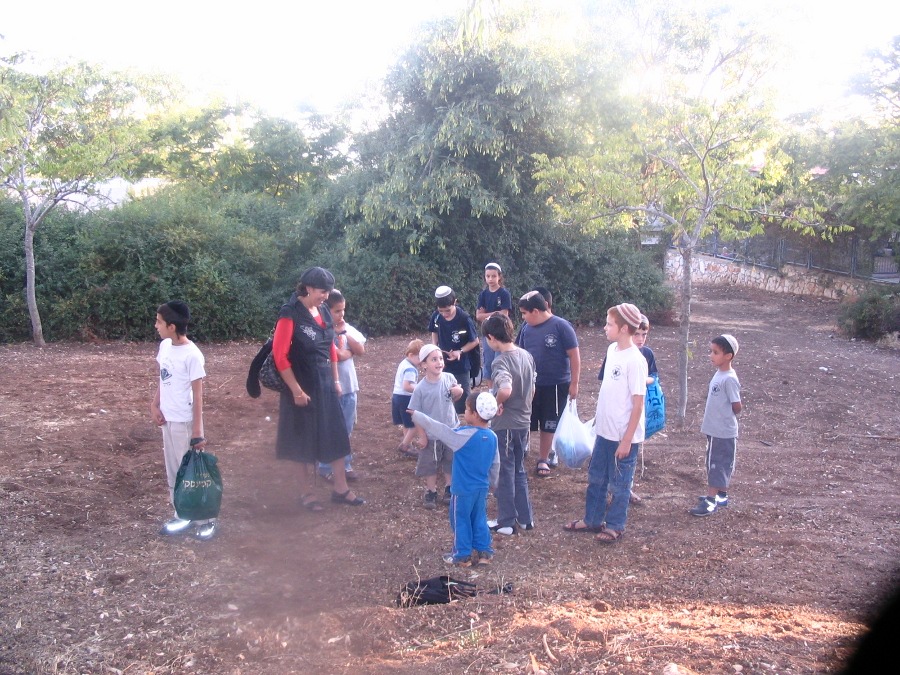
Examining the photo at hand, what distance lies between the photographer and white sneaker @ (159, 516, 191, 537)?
17.1 ft

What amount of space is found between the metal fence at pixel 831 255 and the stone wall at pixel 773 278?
22 cm

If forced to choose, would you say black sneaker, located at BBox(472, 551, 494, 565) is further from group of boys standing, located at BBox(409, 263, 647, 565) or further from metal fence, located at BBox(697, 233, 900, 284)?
metal fence, located at BBox(697, 233, 900, 284)

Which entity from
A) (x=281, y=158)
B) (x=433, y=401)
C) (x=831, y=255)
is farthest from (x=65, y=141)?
(x=831, y=255)

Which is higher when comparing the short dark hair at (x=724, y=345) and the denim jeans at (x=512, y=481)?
the short dark hair at (x=724, y=345)

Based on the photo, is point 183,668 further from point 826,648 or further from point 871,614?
point 871,614

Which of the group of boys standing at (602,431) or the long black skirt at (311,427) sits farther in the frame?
the long black skirt at (311,427)

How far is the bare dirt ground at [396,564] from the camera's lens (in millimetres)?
3623

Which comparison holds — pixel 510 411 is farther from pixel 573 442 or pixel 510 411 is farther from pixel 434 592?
pixel 434 592

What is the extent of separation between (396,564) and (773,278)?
22.8 meters

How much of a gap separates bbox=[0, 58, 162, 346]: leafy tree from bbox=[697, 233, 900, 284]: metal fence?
1700 cm

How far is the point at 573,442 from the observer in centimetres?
591

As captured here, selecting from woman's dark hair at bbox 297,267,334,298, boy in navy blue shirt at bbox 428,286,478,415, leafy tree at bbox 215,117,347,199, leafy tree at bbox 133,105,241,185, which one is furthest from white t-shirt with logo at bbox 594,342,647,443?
leafy tree at bbox 133,105,241,185

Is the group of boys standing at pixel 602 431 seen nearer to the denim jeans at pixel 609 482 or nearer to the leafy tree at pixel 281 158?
the denim jeans at pixel 609 482

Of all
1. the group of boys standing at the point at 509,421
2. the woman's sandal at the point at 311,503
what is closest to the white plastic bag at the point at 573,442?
the group of boys standing at the point at 509,421
